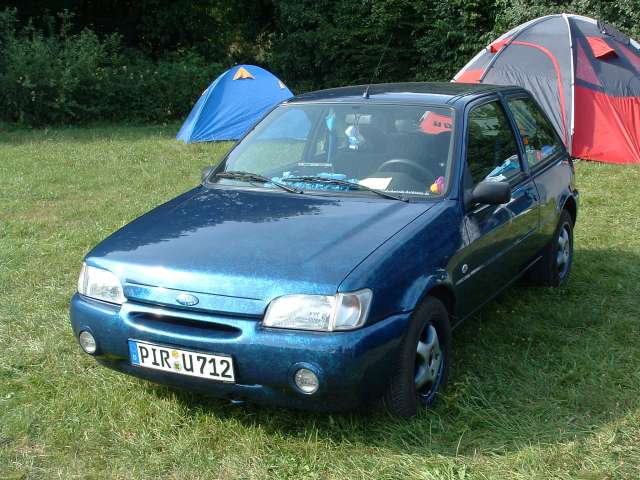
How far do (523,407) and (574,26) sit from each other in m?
8.79

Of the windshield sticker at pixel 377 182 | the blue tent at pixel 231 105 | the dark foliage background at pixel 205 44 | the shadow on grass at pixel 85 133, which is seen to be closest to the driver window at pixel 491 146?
the windshield sticker at pixel 377 182

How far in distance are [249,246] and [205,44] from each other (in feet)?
65.0

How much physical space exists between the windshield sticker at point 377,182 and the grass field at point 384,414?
A: 3.54ft

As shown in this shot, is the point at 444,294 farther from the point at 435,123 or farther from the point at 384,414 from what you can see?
the point at 435,123

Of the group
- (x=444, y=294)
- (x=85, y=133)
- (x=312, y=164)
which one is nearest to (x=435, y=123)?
(x=312, y=164)

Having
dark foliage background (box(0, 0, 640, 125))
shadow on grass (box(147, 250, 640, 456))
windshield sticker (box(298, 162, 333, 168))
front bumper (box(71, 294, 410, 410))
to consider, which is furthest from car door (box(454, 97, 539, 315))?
dark foliage background (box(0, 0, 640, 125))

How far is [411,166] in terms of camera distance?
13.6ft

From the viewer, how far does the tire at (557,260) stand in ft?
17.5

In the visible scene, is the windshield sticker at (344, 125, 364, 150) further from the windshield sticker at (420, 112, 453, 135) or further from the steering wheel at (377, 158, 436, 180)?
the windshield sticker at (420, 112, 453, 135)

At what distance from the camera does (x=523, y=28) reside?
37.6 feet

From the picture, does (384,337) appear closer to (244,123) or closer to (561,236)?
(561,236)

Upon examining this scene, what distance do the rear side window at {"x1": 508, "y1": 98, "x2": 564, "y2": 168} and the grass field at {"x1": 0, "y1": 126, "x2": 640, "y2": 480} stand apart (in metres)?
0.99

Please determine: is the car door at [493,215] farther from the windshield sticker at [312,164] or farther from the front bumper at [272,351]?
the front bumper at [272,351]

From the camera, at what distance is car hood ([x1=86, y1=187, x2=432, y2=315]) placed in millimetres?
3174
